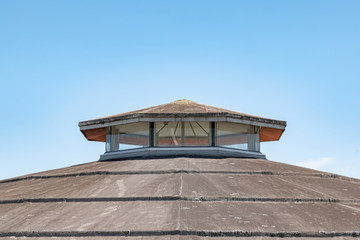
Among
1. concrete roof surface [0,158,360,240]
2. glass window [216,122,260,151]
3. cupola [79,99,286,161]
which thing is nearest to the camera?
concrete roof surface [0,158,360,240]

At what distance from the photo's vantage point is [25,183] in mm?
13367

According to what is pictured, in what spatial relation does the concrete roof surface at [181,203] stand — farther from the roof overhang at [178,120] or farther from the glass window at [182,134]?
the roof overhang at [178,120]

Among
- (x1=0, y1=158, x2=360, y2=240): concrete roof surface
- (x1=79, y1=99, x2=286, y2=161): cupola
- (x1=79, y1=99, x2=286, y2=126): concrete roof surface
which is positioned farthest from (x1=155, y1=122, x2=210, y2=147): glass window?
(x1=0, y1=158, x2=360, y2=240): concrete roof surface

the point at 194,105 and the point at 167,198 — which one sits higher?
the point at 194,105

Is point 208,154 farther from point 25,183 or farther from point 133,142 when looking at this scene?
point 25,183

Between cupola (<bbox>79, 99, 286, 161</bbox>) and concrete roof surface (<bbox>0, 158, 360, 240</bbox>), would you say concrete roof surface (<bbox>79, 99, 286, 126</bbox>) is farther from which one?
concrete roof surface (<bbox>0, 158, 360, 240</bbox>)

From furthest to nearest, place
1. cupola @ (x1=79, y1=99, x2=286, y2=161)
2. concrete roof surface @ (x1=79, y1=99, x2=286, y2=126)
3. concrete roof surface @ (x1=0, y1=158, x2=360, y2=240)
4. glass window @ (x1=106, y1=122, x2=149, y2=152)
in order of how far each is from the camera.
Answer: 1. glass window @ (x1=106, y1=122, x2=149, y2=152)
2. concrete roof surface @ (x1=79, y1=99, x2=286, y2=126)
3. cupola @ (x1=79, y1=99, x2=286, y2=161)
4. concrete roof surface @ (x1=0, y1=158, x2=360, y2=240)

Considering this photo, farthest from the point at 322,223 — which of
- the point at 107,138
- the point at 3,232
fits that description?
the point at 107,138

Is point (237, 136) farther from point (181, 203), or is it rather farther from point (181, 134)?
point (181, 203)

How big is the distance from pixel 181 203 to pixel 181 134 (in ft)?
21.1

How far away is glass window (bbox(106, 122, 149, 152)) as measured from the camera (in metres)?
15.9

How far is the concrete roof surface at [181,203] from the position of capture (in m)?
8.31

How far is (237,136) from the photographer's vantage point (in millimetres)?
16344

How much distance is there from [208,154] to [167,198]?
5.61m
